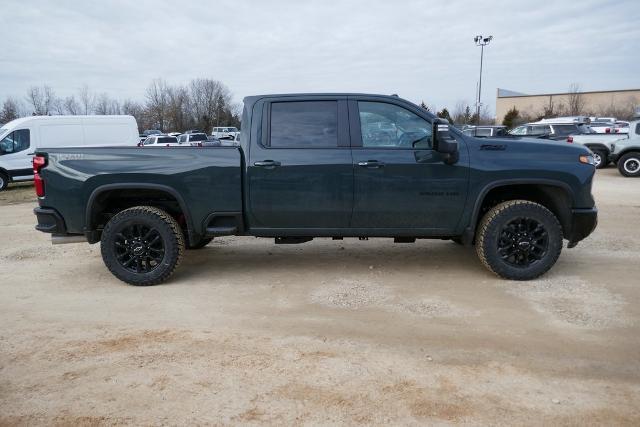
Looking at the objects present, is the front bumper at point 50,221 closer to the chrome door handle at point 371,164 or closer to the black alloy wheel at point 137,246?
the black alloy wheel at point 137,246

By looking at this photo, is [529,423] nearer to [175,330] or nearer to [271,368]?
[271,368]

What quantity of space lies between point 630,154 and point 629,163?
0.94ft

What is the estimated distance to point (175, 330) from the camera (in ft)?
13.0

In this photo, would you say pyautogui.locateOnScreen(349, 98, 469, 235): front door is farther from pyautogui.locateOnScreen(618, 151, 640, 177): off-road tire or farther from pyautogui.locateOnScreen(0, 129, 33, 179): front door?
pyautogui.locateOnScreen(0, 129, 33, 179): front door

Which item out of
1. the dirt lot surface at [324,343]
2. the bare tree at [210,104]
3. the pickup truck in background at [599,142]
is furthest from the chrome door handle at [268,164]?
the bare tree at [210,104]

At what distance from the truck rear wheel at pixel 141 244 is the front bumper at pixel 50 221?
1.52 feet


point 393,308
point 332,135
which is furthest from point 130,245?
point 393,308

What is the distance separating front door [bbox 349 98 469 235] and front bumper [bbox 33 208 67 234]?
9.97ft

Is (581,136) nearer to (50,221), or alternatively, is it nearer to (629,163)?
(629,163)

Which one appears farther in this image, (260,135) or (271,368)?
(260,135)

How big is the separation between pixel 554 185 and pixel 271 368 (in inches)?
135

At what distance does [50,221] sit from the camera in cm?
Result: 504

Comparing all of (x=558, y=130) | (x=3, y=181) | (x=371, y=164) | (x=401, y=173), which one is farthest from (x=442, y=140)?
(x=558, y=130)

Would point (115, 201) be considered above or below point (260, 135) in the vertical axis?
below
